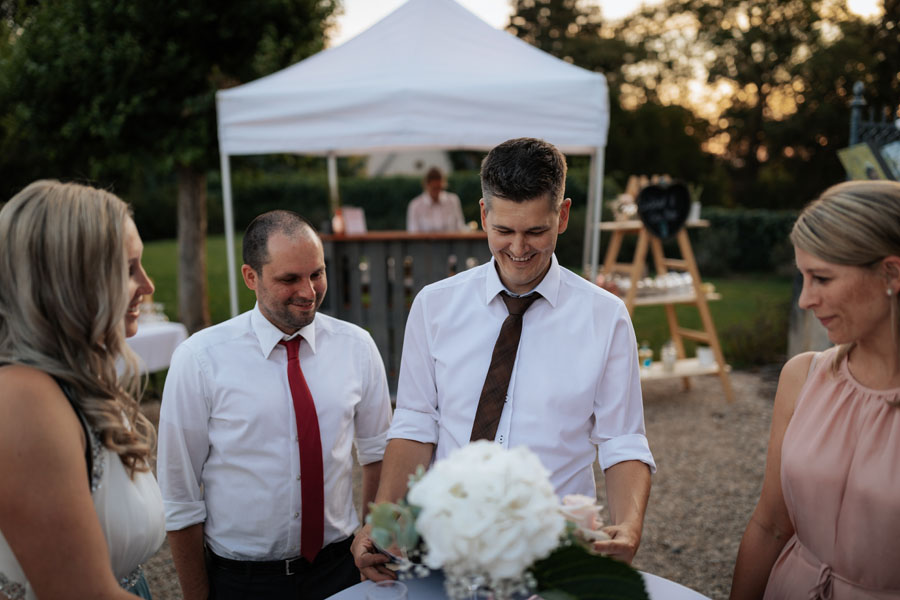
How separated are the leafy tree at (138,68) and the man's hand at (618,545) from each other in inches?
318

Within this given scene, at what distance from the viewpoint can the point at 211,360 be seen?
8.13 ft

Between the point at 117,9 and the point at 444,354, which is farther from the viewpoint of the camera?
the point at 117,9

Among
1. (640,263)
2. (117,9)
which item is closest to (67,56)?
(117,9)

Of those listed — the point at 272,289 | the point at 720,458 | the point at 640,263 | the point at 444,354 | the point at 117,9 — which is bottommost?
the point at 720,458

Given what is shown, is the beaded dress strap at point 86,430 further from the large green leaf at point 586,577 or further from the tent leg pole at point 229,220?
the tent leg pole at point 229,220

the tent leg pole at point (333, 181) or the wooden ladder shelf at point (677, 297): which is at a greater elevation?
the tent leg pole at point (333, 181)

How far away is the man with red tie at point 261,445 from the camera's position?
2.42 metres

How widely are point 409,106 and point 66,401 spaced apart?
15.7ft

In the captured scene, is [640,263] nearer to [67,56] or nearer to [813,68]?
[67,56]

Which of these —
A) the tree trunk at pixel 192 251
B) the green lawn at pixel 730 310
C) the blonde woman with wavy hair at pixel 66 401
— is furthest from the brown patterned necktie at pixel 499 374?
the tree trunk at pixel 192 251

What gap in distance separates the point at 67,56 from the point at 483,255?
18.5ft

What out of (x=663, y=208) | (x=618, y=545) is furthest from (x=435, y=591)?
(x=663, y=208)

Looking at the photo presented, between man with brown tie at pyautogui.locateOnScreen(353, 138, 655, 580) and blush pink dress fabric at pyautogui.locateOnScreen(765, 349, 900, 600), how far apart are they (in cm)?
44

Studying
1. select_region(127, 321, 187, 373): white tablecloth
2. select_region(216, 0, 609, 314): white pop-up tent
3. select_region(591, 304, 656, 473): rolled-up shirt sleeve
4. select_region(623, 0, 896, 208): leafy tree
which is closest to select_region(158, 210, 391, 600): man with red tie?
select_region(591, 304, 656, 473): rolled-up shirt sleeve
